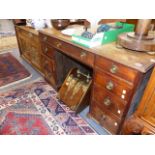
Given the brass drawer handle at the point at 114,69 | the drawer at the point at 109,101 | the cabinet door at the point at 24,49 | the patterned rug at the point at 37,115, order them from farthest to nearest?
the cabinet door at the point at 24,49
the patterned rug at the point at 37,115
the drawer at the point at 109,101
the brass drawer handle at the point at 114,69

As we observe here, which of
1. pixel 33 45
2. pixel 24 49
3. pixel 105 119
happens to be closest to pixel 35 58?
pixel 33 45

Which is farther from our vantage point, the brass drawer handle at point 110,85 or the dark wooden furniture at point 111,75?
the brass drawer handle at point 110,85

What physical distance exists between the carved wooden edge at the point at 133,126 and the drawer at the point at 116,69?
13.5 inches

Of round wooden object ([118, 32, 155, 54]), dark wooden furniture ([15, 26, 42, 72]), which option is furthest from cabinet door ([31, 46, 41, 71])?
round wooden object ([118, 32, 155, 54])

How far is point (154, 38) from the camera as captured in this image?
3.47 feet

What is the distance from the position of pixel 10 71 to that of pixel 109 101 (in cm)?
193

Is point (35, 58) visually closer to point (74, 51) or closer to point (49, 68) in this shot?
point (49, 68)

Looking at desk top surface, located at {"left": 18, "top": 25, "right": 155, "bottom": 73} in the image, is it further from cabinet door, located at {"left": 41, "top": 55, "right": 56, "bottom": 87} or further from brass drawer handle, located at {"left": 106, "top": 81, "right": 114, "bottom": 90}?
cabinet door, located at {"left": 41, "top": 55, "right": 56, "bottom": 87}

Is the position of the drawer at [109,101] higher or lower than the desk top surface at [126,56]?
lower

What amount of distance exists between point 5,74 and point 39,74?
56 cm

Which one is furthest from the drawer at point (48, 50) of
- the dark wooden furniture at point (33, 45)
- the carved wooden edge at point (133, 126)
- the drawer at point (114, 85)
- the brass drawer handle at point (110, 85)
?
the carved wooden edge at point (133, 126)

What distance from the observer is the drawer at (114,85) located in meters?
1.03

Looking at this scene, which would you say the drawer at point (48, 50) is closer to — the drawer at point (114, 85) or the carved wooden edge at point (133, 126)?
the drawer at point (114, 85)

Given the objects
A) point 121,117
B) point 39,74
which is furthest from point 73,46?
point 39,74
